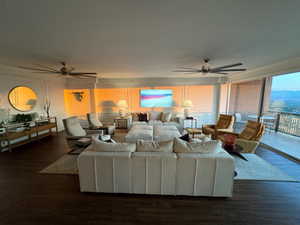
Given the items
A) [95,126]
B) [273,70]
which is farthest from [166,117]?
[273,70]

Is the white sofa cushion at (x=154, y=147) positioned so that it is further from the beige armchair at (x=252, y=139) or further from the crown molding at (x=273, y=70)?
the crown molding at (x=273, y=70)

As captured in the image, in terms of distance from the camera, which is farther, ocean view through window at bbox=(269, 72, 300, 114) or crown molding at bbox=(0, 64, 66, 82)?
ocean view through window at bbox=(269, 72, 300, 114)


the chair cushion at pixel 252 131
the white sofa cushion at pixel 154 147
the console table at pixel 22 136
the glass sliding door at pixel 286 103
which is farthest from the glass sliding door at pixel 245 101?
the console table at pixel 22 136

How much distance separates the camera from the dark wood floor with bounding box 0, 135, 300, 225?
175cm

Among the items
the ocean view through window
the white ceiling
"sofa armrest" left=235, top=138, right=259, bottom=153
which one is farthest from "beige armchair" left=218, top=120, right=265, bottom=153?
the ocean view through window

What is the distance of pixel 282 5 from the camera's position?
1483 mm

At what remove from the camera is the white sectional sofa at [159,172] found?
2.01 metres

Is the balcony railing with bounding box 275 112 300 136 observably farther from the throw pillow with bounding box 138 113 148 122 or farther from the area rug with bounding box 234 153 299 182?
the throw pillow with bounding box 138 113 148 122

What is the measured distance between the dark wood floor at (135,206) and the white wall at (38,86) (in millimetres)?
3286

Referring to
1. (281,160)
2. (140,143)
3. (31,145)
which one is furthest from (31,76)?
(281,160)

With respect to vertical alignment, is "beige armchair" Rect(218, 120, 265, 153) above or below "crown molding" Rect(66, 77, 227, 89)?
below

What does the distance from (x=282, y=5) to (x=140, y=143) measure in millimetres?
2525

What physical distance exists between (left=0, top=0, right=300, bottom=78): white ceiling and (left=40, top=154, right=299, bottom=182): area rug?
8.63 feet

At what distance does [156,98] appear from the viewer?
7.11 meters
